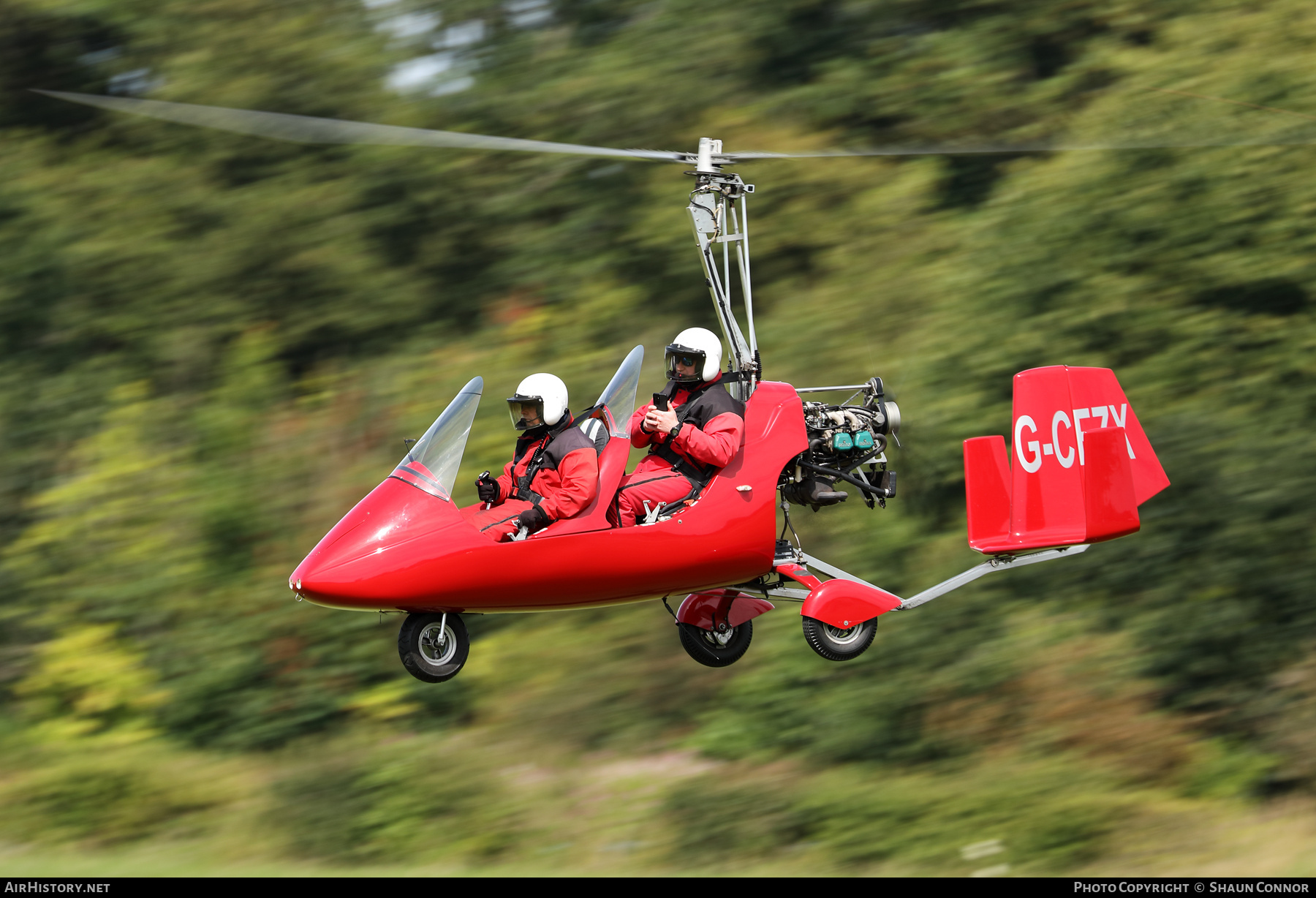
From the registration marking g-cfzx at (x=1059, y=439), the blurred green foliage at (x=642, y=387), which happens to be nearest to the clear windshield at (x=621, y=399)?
the registration marking g-cfzx at (x=1059, y=439)

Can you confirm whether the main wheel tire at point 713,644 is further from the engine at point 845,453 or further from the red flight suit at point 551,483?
the red flight suit at point 551,483

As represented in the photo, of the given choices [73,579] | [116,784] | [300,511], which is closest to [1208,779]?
[300,511]

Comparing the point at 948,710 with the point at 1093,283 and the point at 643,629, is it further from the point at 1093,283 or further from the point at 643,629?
the point at 1093,283

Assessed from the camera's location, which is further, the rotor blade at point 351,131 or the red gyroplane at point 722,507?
the red gyroplane at point 722,507

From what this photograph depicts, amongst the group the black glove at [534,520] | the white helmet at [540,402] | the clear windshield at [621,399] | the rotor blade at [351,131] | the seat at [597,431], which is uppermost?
the rotor blade at [351,131]

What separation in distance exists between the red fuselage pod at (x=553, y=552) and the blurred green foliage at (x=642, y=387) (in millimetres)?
6176

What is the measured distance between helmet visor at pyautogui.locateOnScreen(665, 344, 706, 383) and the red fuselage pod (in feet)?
1.06

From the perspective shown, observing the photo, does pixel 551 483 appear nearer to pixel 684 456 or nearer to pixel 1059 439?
pixel 684 456

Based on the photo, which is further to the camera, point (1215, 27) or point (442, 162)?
point (442, 162)

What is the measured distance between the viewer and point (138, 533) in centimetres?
1420

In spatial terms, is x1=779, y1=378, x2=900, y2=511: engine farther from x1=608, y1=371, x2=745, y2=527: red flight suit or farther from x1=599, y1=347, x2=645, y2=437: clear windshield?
x1=599, y1=347, x2=645, y2=437: clear windshield

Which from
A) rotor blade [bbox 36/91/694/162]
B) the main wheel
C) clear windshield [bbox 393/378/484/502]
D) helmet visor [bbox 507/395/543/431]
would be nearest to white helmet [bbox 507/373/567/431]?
helmet visor [bbox 507/395/543/431]

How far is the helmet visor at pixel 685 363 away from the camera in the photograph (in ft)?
21.9

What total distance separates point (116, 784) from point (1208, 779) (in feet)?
33.8
